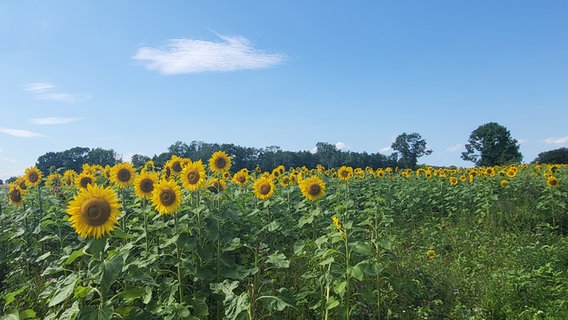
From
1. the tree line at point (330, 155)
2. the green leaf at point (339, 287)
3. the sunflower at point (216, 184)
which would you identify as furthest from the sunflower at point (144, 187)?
the tree line at point (330, 155)

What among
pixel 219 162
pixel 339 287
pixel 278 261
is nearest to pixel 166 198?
pixel 278 261

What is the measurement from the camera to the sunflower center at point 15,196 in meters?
6.77

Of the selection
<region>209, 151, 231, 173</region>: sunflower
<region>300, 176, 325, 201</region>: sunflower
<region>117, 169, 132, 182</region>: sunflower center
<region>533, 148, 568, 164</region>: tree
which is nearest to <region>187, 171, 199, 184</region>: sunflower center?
<region>209, 151, 231, 173</region>: sunflower

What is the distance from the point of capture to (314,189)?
541 centimetres

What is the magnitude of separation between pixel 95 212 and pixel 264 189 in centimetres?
282

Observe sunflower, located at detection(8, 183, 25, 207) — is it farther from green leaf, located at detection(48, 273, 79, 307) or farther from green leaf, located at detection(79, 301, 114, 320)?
green leaf, located at detection(79, 301, 114, 320)

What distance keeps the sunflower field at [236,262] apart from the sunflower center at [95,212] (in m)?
0.01

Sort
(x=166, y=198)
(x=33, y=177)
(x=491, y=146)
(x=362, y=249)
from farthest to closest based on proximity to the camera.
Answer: (x=491, y=146)
(x=33, y=177)
(x=166, y=198)
(x=362, y=249)

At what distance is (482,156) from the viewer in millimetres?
63219

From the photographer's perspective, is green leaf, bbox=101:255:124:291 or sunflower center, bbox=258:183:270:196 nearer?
green leaf, bbox=101:255:124:291

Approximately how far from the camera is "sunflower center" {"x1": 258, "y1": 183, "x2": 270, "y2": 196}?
5.69 metres

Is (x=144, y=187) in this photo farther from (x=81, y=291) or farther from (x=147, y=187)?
(x=81, y=291)

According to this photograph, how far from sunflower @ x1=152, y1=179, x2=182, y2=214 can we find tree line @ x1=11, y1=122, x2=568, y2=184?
54.6 feet

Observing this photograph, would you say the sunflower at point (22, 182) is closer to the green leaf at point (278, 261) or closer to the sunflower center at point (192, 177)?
the sunflower center at point (192, 177)
